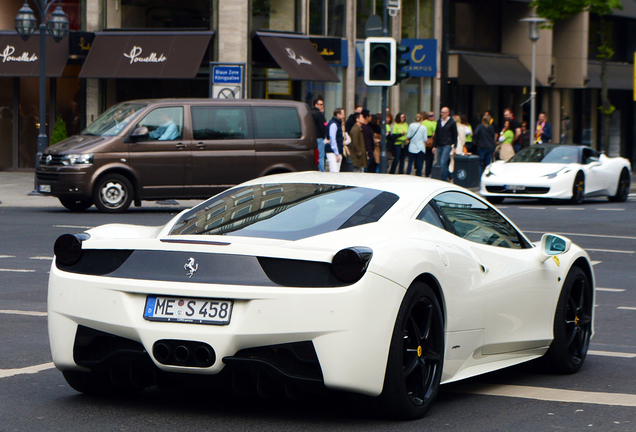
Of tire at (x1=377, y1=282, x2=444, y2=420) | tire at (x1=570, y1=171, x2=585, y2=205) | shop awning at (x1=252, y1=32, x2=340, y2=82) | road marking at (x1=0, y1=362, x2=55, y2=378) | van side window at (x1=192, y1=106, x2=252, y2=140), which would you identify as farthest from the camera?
shop awning at (x1=252, y1=32, x2=340, y2=82)

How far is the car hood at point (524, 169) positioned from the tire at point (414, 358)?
1701cm

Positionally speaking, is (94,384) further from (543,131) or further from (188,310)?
(543,131)

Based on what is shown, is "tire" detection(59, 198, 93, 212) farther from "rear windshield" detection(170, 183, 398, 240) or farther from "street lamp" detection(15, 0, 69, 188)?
"rear windshield" detection(170, 183, 398, 240)

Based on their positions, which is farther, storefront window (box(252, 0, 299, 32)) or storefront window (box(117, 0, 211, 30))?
storefront window (box(252, 0, 299, 32))

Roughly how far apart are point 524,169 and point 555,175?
646mm

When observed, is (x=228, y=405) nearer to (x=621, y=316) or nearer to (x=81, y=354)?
(x=81, y=354)

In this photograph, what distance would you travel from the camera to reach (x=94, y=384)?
5.25 meters

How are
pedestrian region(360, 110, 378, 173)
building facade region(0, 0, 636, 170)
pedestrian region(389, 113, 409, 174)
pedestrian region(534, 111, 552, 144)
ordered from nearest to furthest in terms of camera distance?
pedestrian region(360, 110, 378, 173) → pedestrian region(389, 113, 409, 174) → building facade region(0, 0, 636, 170) → pedestrian region(534, 111, 552, 144)

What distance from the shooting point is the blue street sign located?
77.8ft

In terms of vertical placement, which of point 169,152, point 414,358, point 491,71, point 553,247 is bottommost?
point 414,358

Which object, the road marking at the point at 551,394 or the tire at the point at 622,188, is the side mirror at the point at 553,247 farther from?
the tire at the point at 622,188

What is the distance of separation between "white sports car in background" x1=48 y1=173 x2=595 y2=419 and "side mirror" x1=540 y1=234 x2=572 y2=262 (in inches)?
15.1

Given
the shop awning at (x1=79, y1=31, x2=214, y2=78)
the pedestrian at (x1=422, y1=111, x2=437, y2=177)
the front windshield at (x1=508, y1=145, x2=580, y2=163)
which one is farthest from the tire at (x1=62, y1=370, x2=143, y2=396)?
the shop awning at (x1=79, y1=31, x2=214, y2=78)

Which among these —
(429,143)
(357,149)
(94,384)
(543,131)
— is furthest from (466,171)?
(94,384)
